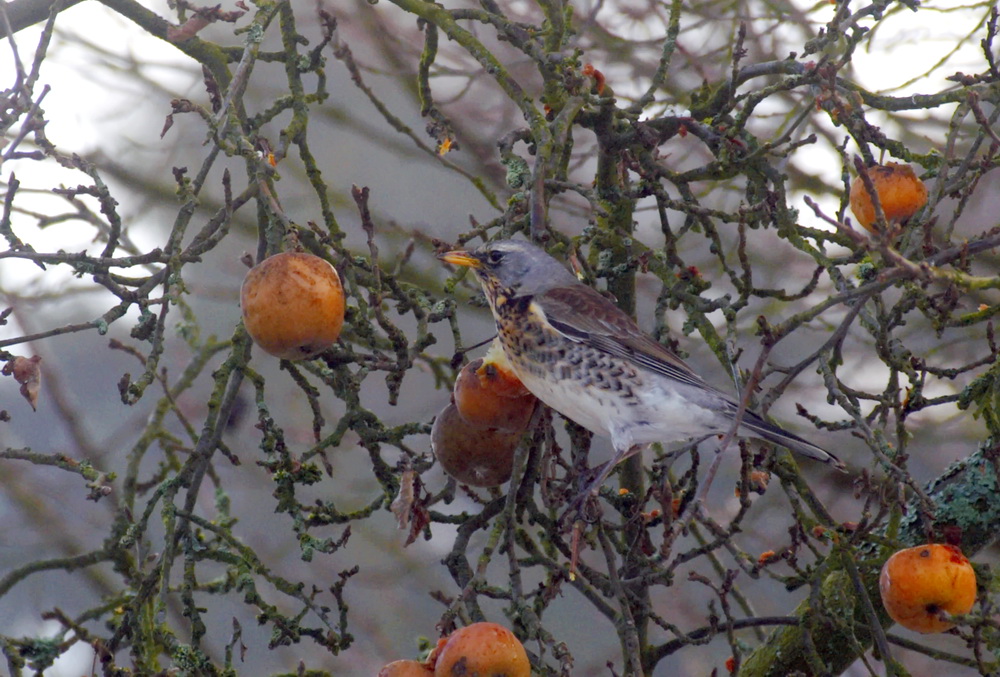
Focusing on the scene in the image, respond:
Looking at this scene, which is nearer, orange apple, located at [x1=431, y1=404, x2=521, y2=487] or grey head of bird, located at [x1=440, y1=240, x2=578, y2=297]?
orange apple, located at [x1=431, y1=404, x2=521, y2=487]

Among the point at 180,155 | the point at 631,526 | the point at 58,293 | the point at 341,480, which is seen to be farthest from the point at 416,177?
the point at 631,526

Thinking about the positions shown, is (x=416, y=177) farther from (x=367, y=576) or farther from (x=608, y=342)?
(x=608, y=342)

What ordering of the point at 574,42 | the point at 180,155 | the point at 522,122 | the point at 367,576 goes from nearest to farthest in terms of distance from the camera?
the point at 574,42, the point at 367,576, the point at 522,122, the point at 180,155

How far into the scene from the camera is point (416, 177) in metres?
7.82

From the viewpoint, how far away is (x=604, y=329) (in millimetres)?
3072

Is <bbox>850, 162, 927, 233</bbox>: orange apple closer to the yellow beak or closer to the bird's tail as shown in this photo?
the bird's tail

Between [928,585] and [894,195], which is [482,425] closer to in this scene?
[928,585]

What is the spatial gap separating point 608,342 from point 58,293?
3187mm

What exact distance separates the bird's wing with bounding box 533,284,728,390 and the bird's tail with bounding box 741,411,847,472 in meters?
0.41

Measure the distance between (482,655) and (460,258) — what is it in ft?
4.40

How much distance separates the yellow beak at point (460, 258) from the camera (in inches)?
114

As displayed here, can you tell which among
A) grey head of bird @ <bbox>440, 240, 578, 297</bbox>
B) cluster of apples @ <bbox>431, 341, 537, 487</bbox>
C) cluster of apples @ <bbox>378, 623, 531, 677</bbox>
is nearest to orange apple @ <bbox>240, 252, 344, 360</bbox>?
cluster of apples @ <bbox>431, 341, 537, 487</bbox>

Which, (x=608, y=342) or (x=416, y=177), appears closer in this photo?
(x=608, y=342)

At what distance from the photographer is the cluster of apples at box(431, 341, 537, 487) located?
260 centimetres
